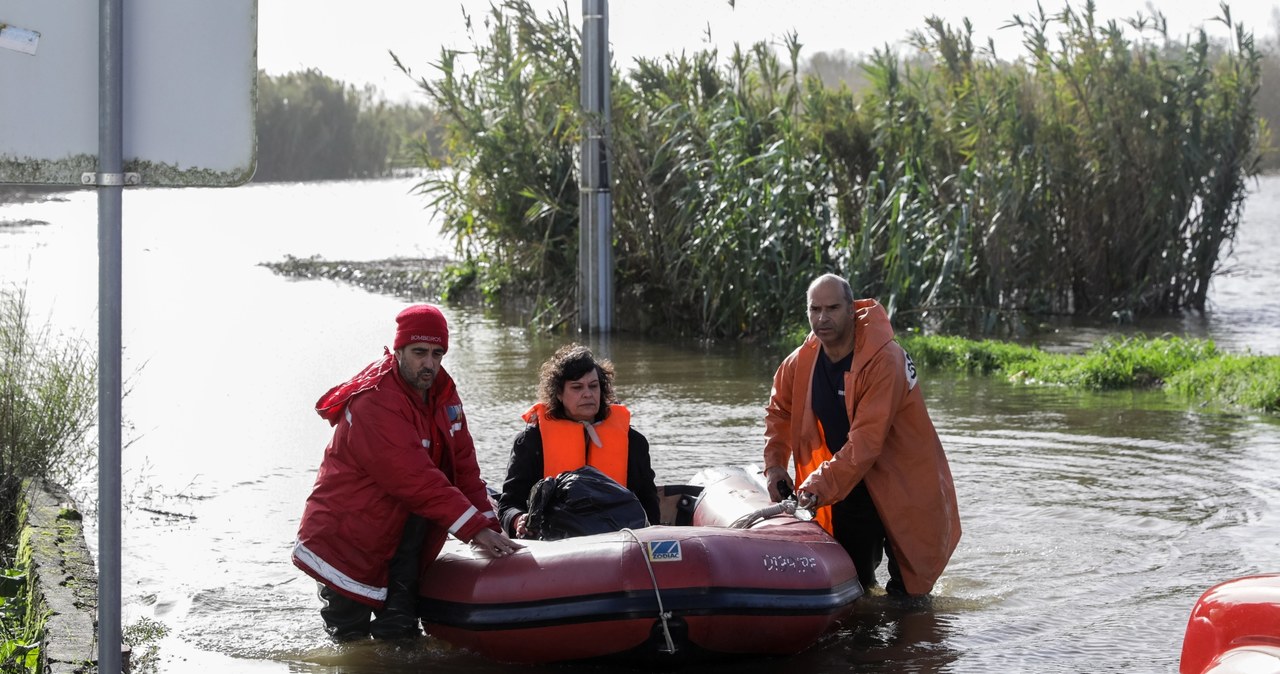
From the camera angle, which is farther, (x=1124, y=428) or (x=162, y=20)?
(x=1124, y=428)

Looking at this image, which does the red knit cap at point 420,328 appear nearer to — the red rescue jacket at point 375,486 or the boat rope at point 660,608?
the red rescue jacket at point 375,486

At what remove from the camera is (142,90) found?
341 centimetres

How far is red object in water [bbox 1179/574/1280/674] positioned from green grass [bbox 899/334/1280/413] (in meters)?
7.94

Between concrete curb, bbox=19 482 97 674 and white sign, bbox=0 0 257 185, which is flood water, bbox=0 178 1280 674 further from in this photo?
white sign, bbox=0 0 257 185

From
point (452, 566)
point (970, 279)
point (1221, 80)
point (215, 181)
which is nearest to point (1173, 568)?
point (452, 566)

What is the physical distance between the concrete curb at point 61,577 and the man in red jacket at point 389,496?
2.68 ft

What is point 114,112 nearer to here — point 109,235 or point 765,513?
point 109,235

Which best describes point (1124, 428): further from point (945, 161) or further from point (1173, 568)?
point (945, 161)

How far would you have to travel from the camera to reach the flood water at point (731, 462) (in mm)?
5973

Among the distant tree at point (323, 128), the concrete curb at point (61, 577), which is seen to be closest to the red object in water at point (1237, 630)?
the concrete curb at point (61, 577)

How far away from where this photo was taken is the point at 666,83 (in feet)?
53.3

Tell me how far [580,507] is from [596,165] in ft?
32.2

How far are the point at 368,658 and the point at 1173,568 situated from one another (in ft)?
12.2

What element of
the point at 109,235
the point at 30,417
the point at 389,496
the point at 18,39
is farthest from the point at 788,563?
the point at 30,417
